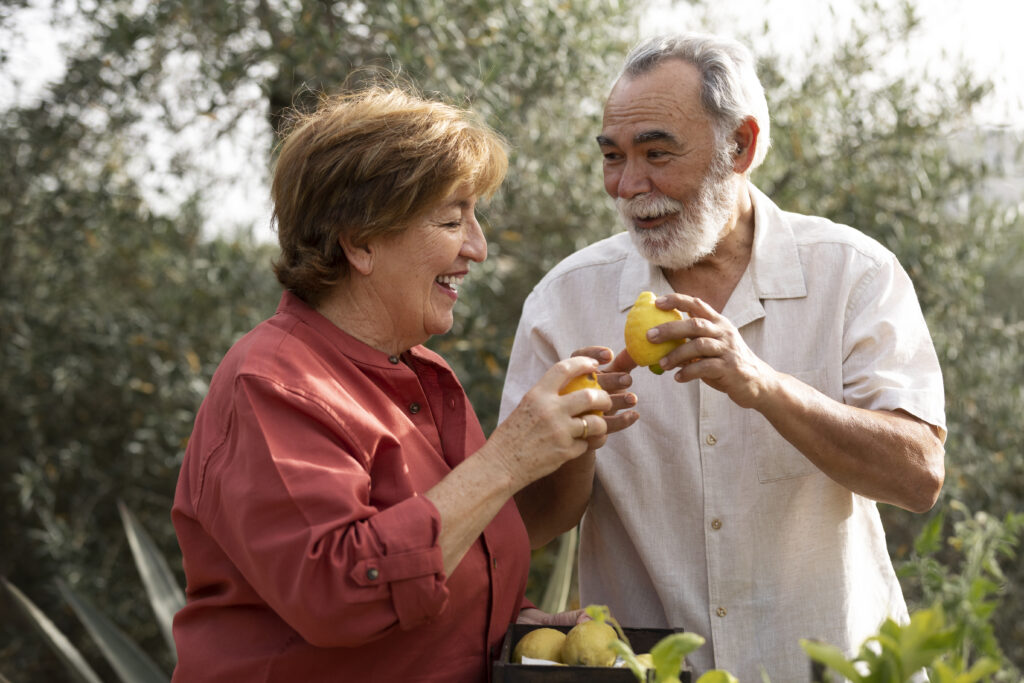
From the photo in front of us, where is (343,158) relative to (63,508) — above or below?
above

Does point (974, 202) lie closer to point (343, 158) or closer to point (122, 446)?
point (343, 158)

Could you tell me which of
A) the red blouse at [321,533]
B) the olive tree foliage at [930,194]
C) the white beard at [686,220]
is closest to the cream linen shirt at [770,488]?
the white beard at [686,220]

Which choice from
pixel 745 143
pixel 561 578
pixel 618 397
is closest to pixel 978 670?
pixel 618 397

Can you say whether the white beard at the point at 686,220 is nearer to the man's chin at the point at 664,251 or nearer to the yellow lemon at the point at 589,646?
the man's chin at the point at 664,251

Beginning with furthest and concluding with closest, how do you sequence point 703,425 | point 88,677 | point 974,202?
point 974,202 → point 88,677 → point 703,425

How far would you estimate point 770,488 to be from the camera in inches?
95.7

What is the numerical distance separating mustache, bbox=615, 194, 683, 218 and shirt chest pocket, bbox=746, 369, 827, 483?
554mm

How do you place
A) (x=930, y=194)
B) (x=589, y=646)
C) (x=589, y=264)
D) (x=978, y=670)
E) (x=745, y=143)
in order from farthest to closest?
(x=930, y=194) → (x=589, y=264) → (x=745, y=143) → (x=589, y=646) → (x=978, y=670)

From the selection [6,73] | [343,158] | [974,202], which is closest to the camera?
[343,158]

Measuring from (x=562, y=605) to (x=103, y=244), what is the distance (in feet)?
10.9

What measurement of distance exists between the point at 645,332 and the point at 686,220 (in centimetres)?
54

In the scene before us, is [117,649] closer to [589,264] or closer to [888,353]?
[589,264]

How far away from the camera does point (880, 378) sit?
2312 mm

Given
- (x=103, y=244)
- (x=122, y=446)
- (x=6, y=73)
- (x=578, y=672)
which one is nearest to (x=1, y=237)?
(x=103, y=244)
